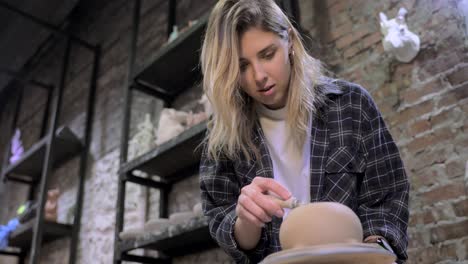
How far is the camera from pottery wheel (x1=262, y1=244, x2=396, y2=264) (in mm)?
679

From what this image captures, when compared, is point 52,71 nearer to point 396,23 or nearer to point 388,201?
point 396,23

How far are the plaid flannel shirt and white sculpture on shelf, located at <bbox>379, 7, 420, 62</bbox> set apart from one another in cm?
61

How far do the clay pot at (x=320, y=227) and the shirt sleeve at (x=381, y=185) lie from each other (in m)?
0.20

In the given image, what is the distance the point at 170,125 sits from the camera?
7.94 feet

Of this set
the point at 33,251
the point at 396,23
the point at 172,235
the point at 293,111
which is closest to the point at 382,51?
the point at 396,23

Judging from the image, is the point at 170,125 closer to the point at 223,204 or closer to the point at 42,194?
the point at 223,204

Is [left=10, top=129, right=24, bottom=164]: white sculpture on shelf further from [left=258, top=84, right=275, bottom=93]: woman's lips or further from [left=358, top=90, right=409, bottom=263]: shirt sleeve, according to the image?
[left=358, top=90, right=409, bottom=263]: shirt sleeve

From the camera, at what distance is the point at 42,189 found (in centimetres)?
327

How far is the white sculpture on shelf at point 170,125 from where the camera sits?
7.84 feet

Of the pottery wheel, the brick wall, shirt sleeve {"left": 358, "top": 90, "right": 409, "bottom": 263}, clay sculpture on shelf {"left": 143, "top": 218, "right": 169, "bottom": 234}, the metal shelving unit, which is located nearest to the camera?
the pottery wheel

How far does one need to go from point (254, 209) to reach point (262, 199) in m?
0.03

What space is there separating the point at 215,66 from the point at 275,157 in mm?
299

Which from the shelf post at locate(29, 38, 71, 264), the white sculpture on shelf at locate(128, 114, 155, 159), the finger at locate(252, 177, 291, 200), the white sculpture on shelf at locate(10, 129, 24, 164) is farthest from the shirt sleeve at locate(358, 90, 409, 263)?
the white sculpture on shelf at locate(10, 129, 24, 164)

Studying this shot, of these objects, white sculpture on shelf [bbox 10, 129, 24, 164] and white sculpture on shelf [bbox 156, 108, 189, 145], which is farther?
white sculpture on shelf [bbox 10, 129, 24, 164]
